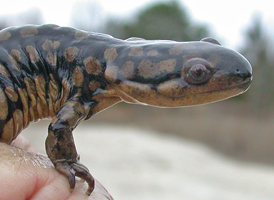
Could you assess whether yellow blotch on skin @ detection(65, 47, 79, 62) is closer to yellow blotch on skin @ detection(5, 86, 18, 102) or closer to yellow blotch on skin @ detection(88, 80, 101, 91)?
yellow blotch on skin @ detection(88, 80, 101, 91)

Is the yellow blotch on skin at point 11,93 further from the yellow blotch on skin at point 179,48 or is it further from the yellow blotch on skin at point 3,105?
the yellow blotch on skin at point 179,48

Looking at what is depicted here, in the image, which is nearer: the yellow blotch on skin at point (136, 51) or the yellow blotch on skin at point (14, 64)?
the yellow blotch on skin at point (136, 51)

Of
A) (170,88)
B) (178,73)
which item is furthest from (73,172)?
(178,73)

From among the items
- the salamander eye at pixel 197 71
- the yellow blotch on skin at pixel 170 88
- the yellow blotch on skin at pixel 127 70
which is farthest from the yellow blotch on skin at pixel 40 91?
the salamander eye at pixel 197 71

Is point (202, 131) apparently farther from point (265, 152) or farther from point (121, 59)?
point (121, 59)

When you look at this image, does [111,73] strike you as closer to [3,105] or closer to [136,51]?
[136,51]

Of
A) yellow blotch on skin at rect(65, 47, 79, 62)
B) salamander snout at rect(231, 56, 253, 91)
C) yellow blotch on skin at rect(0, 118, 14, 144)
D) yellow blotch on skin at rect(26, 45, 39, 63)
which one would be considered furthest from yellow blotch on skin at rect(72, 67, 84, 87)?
salamander snout at rect(231, 56, 253, 91)

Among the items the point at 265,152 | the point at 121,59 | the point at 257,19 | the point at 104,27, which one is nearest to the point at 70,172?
the point at 121,59

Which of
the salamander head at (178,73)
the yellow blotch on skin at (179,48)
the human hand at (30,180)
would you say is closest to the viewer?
the human hand at (30,180)
